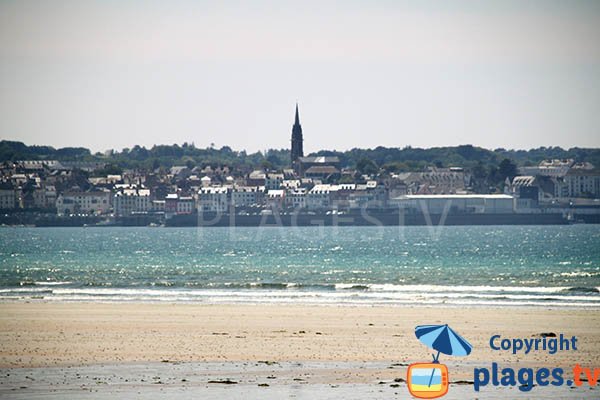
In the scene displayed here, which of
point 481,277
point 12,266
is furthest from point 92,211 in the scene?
point 481,277

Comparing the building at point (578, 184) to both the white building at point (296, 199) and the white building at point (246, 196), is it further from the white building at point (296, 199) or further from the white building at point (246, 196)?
the white building at point (246, 196)

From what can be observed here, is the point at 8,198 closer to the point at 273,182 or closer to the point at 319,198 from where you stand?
the point at 273,182

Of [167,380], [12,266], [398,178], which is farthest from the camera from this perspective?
[398,178]

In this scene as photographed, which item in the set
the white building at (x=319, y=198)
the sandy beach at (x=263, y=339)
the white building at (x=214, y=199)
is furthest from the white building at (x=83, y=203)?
the sandy beach at (x=263, y=339)

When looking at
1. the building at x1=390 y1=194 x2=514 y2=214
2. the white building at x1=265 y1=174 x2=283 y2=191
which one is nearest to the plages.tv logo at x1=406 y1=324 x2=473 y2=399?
the building at x1=390 y1=194 x2=514 y2=214

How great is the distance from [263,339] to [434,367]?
4.63m

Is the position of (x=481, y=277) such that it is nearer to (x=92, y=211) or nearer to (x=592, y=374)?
(x=592, y=374)

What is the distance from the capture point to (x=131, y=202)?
162 metres

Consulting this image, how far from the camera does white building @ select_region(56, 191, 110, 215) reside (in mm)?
160500

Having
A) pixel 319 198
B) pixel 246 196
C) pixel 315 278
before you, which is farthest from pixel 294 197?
pixel 315 278

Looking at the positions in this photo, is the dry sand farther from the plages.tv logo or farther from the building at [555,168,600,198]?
the building at [555,168,600,198]

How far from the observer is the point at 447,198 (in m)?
147

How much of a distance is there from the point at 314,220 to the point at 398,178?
44071 mm

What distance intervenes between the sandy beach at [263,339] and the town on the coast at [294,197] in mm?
114627
